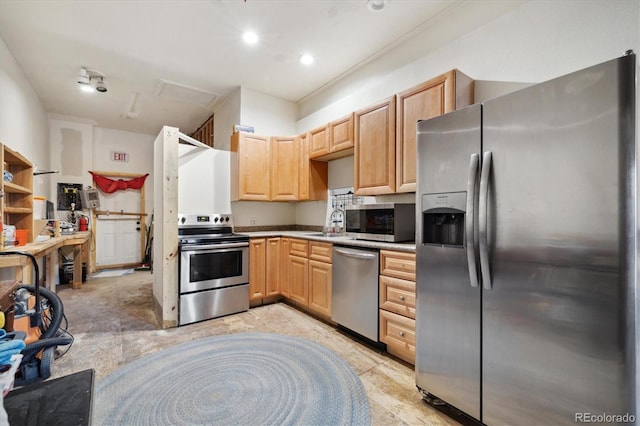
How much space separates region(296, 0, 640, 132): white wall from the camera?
1795mm

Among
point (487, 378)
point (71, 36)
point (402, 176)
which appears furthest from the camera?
point (71, 36)

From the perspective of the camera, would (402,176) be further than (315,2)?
Yes

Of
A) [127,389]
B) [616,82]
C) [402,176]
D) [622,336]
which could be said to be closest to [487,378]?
[622,336]

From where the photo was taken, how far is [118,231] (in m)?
6.12

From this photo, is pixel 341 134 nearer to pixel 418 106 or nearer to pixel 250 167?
pixel 418 106

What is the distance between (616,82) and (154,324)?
3978 millimetres

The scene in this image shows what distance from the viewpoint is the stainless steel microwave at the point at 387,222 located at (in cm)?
253

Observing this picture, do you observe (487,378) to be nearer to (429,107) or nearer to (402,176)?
(402,176)

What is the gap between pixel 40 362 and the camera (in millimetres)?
1896

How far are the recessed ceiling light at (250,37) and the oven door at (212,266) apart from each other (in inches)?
88.4

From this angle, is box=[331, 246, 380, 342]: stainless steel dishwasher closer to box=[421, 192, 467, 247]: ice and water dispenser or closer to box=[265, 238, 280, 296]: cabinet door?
box=[421, 192, 467, 247]: ice and water dispenser

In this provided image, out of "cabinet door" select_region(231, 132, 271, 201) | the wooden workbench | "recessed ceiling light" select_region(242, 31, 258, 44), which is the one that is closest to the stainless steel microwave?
"cabinet door" select_region(231, 132, 271, 201)

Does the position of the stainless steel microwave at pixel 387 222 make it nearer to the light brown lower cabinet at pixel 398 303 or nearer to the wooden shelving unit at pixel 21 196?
the light brown lower cabinet at pixel 398 303

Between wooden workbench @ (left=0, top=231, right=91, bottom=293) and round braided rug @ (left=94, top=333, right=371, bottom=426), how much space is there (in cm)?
131
